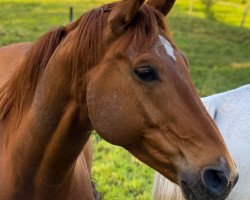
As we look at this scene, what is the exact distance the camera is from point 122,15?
1886 mm

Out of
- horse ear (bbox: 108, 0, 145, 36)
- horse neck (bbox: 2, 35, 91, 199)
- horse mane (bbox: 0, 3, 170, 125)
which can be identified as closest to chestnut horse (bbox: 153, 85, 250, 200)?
horse neck (bbox: 2, 35, 91, 199)

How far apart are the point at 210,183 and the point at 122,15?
70 centimetres

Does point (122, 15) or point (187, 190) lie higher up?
point (122, 15)

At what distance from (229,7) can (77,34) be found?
58.3 ft

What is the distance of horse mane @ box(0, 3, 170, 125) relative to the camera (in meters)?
1.92

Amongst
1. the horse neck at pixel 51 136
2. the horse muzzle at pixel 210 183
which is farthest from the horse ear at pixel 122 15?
the horse muzzle at pixel 210 183

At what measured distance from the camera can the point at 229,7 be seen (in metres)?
19.0

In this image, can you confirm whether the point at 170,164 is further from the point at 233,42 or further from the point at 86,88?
the point at 233,42

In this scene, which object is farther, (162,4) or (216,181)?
(162,4)

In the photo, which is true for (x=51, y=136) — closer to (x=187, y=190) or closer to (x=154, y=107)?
(x=154, y=107)

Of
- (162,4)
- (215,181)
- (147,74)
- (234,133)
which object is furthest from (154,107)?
(234,133)

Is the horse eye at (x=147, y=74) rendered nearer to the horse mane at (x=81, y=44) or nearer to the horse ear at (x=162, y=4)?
the horse mane at (x=81, y=44)

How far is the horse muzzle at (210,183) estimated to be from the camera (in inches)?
68.1

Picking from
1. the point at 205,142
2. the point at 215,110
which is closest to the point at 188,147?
the point at 205,142
